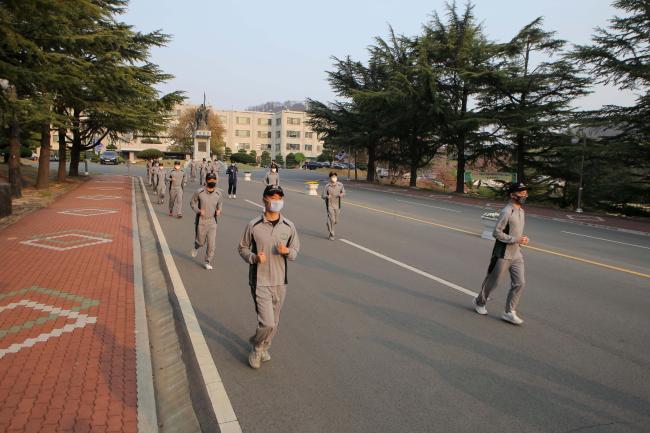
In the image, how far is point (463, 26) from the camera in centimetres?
3375

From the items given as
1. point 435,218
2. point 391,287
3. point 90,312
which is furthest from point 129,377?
point 435,218

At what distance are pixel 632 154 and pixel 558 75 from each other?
26.5 ft

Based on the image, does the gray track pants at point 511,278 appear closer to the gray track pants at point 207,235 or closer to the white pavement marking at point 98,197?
the gray track pants at point 207,235

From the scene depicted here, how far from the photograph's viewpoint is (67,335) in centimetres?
527

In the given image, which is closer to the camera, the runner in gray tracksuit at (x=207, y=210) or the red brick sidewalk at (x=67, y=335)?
the red brick sidewalk at (x=67, y=335)

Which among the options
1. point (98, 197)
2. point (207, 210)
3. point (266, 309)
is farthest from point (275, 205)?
point (98, 197)

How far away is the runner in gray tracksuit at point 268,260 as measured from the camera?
14.9ft

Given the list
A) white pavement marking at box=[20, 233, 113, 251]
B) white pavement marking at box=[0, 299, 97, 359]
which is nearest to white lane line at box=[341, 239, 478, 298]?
white pavement marking at box=[0, 299, 97, 359]

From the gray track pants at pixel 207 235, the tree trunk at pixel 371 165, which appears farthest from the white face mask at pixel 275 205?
the tree trunk at pixel 371 165

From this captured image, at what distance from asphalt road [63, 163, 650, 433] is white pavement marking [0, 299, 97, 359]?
1.43 meters

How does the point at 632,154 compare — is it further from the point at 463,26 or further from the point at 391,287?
the point at 391,287

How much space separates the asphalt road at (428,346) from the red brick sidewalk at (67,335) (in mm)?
963

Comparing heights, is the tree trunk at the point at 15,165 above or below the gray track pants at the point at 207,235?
above

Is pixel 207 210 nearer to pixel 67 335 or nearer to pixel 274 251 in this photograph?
pixel 67 335
